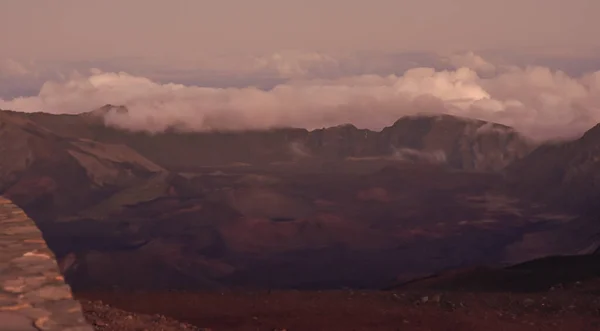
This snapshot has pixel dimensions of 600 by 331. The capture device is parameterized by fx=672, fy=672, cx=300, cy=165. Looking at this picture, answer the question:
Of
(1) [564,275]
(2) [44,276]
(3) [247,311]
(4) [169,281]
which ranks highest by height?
(2) [44,276]

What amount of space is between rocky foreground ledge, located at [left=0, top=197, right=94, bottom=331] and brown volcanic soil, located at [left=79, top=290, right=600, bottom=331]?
5.48 metres

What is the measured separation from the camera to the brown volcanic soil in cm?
2047

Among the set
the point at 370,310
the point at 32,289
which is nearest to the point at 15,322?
the point at 32,289

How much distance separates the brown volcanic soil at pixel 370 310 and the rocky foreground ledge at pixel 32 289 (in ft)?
A: 18.0

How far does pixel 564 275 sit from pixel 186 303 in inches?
1084

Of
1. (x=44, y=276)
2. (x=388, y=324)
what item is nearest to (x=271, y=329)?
(x=388, y=324)

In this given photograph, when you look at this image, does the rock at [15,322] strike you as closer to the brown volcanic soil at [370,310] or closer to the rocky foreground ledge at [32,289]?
the rocky foreground ledge at [32,289]

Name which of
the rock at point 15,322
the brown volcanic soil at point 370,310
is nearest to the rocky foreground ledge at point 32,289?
the rock at point 15,322

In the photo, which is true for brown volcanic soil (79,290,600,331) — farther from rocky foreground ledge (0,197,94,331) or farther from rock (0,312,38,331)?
→ rock (0,312,38,331)

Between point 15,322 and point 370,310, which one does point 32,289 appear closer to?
point 15,322

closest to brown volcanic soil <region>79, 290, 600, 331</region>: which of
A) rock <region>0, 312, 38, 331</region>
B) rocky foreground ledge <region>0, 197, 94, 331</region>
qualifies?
rocky foreground ledge <region>0, 197, 94, 331</region>

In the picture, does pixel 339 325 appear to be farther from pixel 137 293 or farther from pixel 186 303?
pixel 137 293

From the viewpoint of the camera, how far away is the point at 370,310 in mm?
22750

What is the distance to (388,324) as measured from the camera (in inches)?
809
